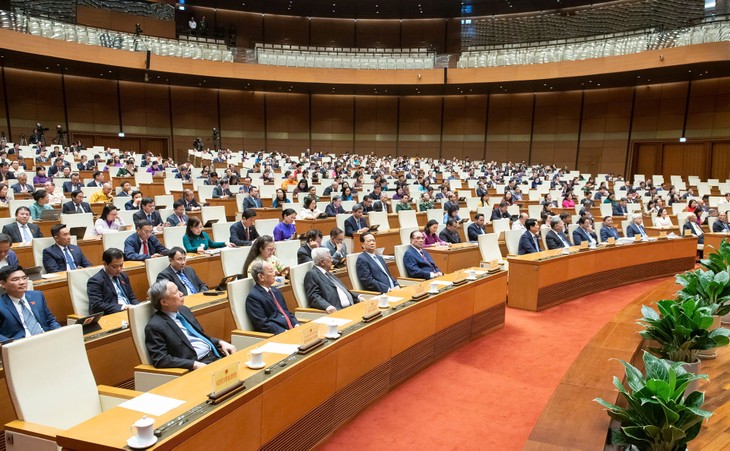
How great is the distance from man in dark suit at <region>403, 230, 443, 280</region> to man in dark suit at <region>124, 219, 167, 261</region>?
2665 millimetres

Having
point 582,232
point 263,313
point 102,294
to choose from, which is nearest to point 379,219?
point 582,232

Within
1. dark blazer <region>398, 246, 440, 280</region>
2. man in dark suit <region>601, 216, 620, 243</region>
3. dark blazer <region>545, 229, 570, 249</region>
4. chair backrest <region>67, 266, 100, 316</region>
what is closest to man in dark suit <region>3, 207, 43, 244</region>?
chair backrest <region>67, 266, 100, 316</region>

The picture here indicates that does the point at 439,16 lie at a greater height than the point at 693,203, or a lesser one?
greater

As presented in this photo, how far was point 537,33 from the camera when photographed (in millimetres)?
22719

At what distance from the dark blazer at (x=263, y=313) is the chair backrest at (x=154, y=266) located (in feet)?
3.77

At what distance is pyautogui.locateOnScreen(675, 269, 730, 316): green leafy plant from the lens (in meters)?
3.18

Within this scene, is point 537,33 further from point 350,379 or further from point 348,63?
point 350,379

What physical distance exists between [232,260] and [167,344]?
7.15 ft

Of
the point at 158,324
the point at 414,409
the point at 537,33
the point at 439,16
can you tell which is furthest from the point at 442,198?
the point at 439,16

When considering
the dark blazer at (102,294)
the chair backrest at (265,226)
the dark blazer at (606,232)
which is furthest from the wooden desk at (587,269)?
the dark blazer at (102,294)

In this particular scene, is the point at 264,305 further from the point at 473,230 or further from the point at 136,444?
the point at 473,230

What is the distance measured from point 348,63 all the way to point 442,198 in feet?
37.6

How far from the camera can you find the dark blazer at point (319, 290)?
4469 millimetres

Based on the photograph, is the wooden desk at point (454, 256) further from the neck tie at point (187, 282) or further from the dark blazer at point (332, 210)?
the neck tie at point (187, 282)
